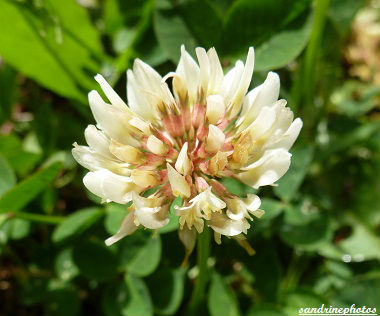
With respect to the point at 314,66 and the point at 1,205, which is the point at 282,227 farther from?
the point at 1,205

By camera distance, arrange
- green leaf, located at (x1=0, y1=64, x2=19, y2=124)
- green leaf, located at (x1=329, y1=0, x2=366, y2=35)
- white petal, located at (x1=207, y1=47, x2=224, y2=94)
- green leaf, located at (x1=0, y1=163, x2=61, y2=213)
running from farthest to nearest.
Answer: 1. green leaf, located at (x1=0, y1=64, x2=19, y2=124)
2. green leaf, located at (x1=329, y1=0, x2=366, y2=35)
3. green leaf, located at (x1=0, y1=163, x2=61, y2=213)
4. white petal, located at (x1=207, y1=47, x2=224, y2=94)

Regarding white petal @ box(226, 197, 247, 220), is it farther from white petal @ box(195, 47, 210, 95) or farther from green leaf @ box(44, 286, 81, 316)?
green leaf @ box(44, 286, 81, 316)

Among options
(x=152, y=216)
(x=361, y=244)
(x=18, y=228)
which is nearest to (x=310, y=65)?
(x=361, y=244)

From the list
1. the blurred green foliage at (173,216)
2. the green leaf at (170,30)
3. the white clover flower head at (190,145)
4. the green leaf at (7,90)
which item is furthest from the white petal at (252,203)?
the green leaf at (7,90)

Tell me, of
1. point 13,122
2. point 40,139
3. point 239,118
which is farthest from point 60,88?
point 239,118

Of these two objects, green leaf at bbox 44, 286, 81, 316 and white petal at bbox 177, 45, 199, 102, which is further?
green leaf at bbox 44, 286, 81, 316

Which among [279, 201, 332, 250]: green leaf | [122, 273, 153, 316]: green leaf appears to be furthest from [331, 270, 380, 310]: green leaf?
[122, 273, 153, 316]: green leaf

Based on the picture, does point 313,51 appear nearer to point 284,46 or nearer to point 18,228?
point 284,46
